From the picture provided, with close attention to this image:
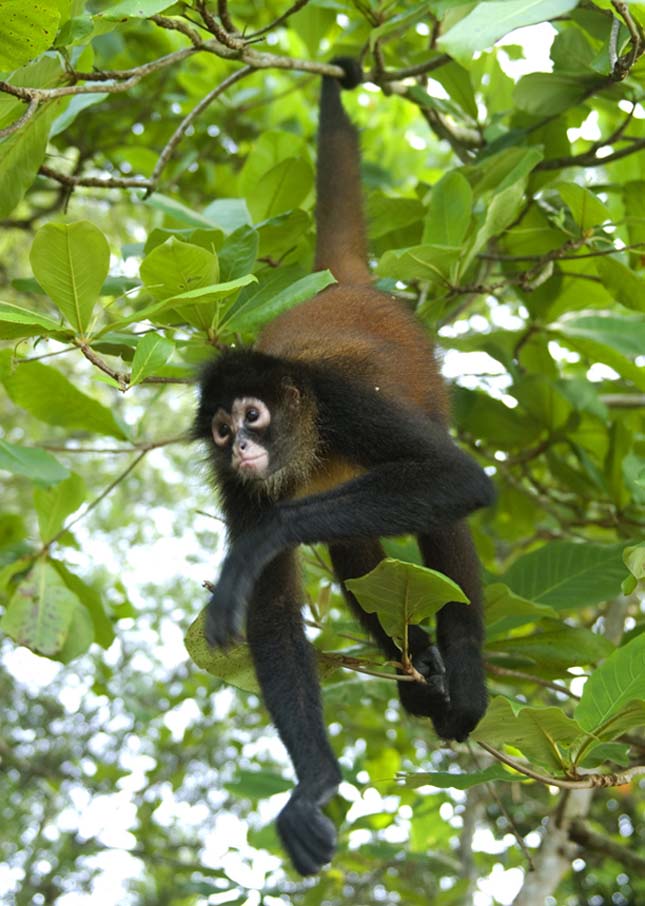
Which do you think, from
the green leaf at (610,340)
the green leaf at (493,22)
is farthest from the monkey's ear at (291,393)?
the green leaf at (493,22)

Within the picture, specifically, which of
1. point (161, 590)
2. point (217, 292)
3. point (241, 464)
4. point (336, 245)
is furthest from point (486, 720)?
point (161, 590)

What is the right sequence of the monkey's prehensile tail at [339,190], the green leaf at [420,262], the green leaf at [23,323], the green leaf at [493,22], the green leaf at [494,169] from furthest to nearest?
1. the monkey's prehensile tail at [339,190]
2. the green leaf at [494,169]
3. the green leaf at [420,262]
4. the green leaf at [23,323]
5. the green leaf at [493,22]

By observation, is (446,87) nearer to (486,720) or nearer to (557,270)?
(557,270)

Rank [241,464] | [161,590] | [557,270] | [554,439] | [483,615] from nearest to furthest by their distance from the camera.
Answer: [483,615] → [241,464] → [557,270] → [554,439] → [161,590]

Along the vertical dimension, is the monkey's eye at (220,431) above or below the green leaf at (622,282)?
below

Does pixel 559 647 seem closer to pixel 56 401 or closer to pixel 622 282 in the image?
pixel 622 282

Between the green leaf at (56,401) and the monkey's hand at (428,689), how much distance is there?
1.47m

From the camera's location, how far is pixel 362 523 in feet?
11.1

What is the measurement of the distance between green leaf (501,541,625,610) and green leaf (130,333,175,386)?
1.71 meters

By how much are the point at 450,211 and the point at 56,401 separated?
5.36 feet

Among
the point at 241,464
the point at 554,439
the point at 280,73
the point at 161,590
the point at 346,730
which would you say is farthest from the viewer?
the point at 161,590

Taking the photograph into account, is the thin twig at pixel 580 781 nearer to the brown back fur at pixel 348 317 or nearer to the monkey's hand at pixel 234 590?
the monkey's hand at pixel 234 590

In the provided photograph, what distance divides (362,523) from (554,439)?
1.71 meters

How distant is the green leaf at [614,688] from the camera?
8.47ft
